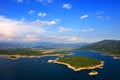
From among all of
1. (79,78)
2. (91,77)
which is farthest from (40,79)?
(91,77)

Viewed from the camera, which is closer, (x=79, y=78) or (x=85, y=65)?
(x=79, y=78)

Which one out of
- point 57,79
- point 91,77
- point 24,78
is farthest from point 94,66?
point 24,78

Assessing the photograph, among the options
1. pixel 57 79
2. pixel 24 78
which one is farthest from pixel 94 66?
pixel 24 78

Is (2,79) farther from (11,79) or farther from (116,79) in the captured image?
(116,79)

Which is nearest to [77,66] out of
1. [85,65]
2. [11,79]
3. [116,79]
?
[85,65]

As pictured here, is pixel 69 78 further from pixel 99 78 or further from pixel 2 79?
pixel 2 79

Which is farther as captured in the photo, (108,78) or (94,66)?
(94,66)

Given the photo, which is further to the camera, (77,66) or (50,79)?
(77,66)

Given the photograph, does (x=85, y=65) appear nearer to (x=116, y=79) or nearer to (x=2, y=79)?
(x=116, y=79)
